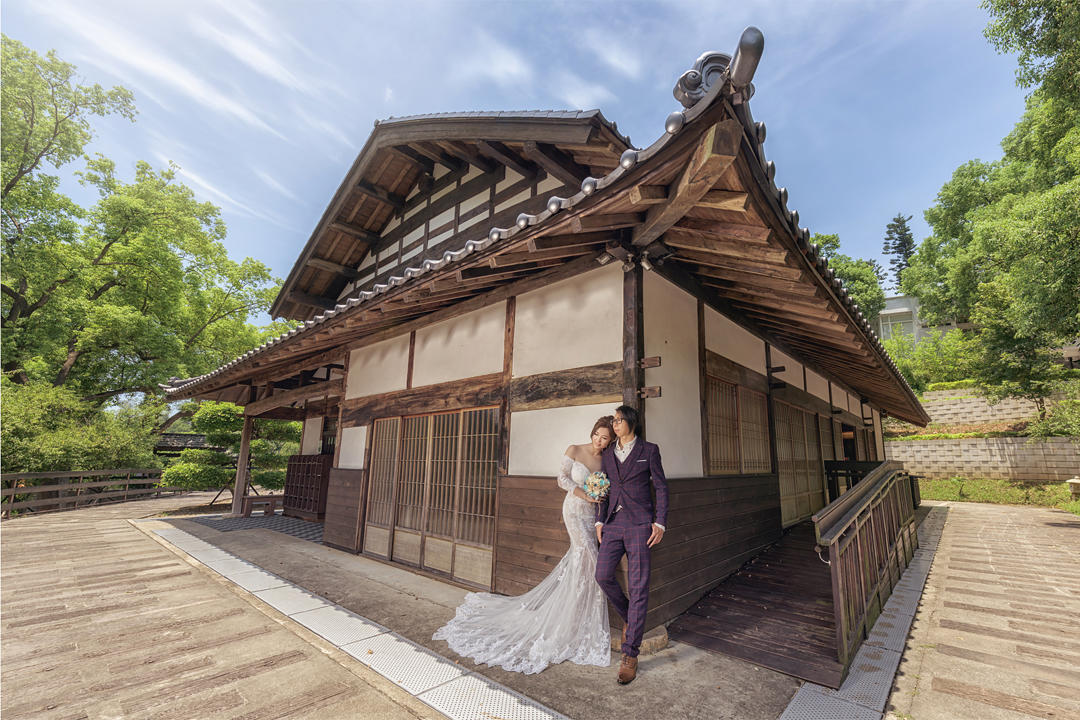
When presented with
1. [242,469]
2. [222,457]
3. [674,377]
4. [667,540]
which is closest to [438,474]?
[667,540]

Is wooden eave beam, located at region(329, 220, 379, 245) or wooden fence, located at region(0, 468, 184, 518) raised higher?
wooden eave beam, located at region(329, 220, 379, 245)

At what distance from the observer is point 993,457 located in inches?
589

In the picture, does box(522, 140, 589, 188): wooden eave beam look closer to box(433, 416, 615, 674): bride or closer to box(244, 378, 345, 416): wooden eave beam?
box(433, 416, 615, 674): bride

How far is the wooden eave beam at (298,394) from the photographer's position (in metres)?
7.48

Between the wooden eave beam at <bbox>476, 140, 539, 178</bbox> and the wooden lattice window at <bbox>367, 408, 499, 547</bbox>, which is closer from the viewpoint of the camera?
the wooden lattice window at <bbox>367, 408, 499, 547</bbox>

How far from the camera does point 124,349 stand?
52.9 ft

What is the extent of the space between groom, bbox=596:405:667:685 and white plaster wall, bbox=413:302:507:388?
6.35 feet

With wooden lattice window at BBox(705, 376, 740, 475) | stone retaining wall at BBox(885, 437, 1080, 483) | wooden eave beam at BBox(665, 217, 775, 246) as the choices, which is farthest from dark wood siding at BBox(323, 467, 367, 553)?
stone retaining wall at BBox(885, 437, 1080, 483)

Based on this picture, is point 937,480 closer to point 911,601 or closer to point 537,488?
point 911,601

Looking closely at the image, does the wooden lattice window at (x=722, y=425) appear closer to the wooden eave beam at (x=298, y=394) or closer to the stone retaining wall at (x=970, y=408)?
the wooden eave beam at (x=298, y=394)

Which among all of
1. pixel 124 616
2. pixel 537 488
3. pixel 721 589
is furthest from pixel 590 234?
pixel 124 616

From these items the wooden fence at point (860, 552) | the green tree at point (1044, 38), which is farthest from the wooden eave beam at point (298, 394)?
the green tree at point (1044, 38)

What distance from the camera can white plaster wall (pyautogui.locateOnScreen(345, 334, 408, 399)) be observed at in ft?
20.4

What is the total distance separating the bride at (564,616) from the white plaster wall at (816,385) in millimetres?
6400
